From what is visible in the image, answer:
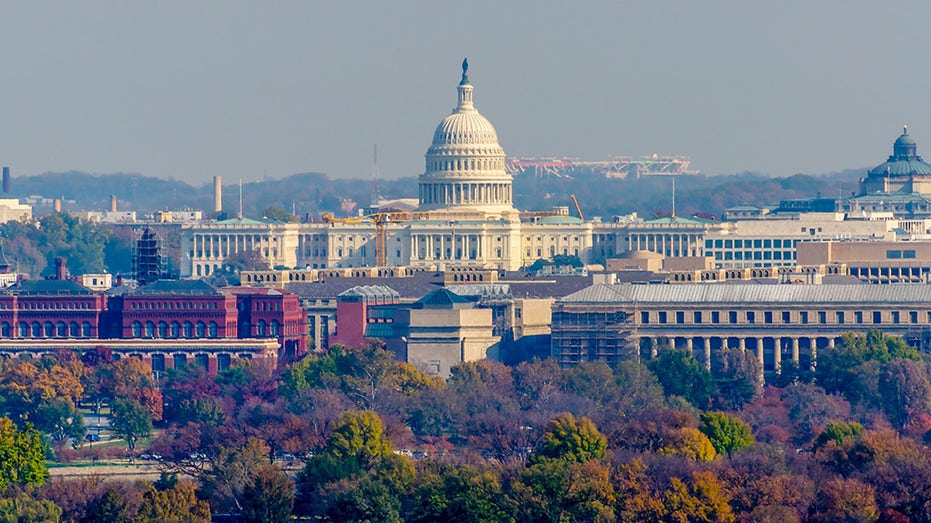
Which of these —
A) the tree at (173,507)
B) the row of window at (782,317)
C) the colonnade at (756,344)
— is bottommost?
the tree at (173,507)

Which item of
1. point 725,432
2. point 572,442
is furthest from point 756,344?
point 572,442

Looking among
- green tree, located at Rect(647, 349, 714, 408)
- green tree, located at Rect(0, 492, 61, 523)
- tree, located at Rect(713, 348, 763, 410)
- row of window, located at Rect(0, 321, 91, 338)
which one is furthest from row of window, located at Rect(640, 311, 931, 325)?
green tree, located at Rect(0, 492, 61, 523)

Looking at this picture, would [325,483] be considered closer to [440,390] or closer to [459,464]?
[459,464]

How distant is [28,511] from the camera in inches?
4001

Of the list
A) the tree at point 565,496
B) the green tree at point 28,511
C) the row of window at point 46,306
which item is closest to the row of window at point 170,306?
the row of window at point 46,306

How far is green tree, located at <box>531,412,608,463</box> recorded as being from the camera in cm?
10975

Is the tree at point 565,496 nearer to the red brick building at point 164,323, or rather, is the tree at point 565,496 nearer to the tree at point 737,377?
the tree at point 737,377

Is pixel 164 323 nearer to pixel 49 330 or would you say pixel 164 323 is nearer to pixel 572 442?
pixel 49 330

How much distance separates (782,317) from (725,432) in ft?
138

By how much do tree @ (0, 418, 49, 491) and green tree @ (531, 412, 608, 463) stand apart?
13753mm

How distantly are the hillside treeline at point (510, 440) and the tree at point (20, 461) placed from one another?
9 cm

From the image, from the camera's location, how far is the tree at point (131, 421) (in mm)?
131000

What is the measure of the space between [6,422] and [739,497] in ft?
86.0

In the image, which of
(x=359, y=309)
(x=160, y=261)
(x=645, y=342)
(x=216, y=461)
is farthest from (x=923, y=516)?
(x=160, y=261)
